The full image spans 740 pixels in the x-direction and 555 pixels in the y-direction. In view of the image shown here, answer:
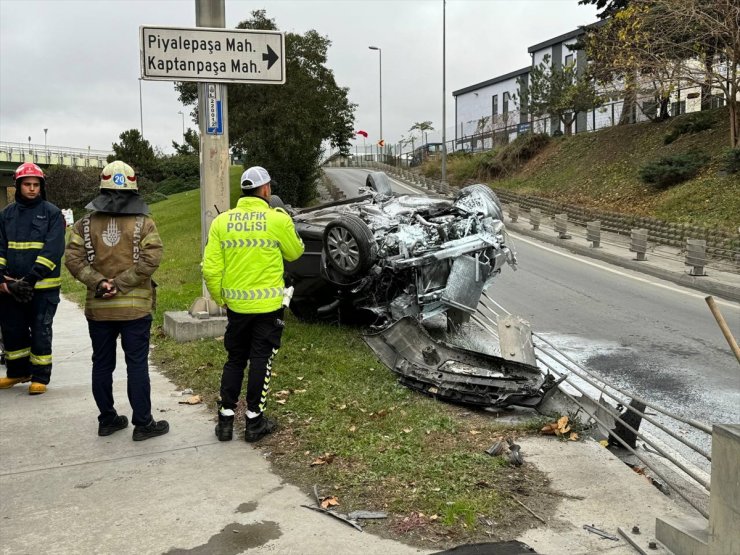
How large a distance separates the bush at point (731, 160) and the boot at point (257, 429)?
63.3 feet

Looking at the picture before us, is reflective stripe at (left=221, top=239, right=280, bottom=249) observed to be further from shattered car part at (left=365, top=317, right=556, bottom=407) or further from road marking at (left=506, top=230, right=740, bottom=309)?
road marking at (left=506, top=230, right=740, bottom=309)

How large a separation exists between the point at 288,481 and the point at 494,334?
168 inches

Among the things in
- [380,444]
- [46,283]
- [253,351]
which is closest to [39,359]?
[46,283]

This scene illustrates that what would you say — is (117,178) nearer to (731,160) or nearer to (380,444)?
(380,444)

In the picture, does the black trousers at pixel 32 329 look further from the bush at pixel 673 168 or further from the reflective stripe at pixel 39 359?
the bush at pixel 673 168

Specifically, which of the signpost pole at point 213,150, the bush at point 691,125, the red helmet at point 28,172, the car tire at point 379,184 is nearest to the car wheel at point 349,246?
the signpost pole at point 213,150

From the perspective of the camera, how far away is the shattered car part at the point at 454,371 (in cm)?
498

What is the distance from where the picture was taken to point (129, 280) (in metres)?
4.46

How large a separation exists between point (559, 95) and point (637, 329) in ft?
86.5

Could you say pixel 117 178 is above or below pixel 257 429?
above

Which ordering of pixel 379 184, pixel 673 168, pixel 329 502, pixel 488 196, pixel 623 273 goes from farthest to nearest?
pixel 673 168
pixel 623 273
pixel 379 184
pixel 488 196
pixel 329 502

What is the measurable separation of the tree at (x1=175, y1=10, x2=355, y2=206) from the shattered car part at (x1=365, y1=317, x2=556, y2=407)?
20.6m

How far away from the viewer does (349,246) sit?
6859mm

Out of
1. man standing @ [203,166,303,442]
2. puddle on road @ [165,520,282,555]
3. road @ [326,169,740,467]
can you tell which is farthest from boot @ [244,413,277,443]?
road @ [326,169,740,467]
